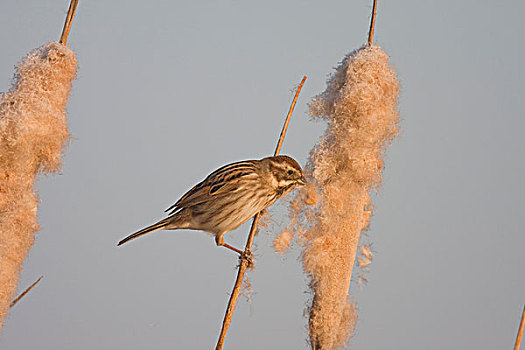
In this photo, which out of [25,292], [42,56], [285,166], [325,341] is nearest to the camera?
[325,341]

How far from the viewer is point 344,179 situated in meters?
3.15

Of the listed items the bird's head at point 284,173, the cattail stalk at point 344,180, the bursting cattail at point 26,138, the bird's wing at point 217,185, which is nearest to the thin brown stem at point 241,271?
the cattail stalk at point 344,180

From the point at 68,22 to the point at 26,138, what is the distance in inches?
26.7

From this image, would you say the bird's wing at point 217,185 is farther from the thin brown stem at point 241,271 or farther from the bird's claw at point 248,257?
the bird's claw at point 248,257

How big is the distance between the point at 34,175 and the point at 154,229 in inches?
35.8

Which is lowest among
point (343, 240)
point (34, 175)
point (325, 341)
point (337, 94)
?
point (325, 341)

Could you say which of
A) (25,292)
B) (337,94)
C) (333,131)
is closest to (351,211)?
(333,131)

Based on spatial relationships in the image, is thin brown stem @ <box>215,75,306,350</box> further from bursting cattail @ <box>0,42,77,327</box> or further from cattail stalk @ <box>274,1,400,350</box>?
bursting cattail @ <box>0,42,77,327</box>

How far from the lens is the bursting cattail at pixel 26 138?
3.22m

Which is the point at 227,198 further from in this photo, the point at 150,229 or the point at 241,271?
the point at 241,271

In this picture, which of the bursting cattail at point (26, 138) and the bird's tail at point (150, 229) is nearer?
the bursting cattail at point (26, 138)

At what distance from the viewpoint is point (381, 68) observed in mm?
3076

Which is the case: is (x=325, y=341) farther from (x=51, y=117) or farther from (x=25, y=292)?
(x=51, y=117)

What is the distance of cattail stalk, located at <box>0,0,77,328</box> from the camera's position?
3217 mm
